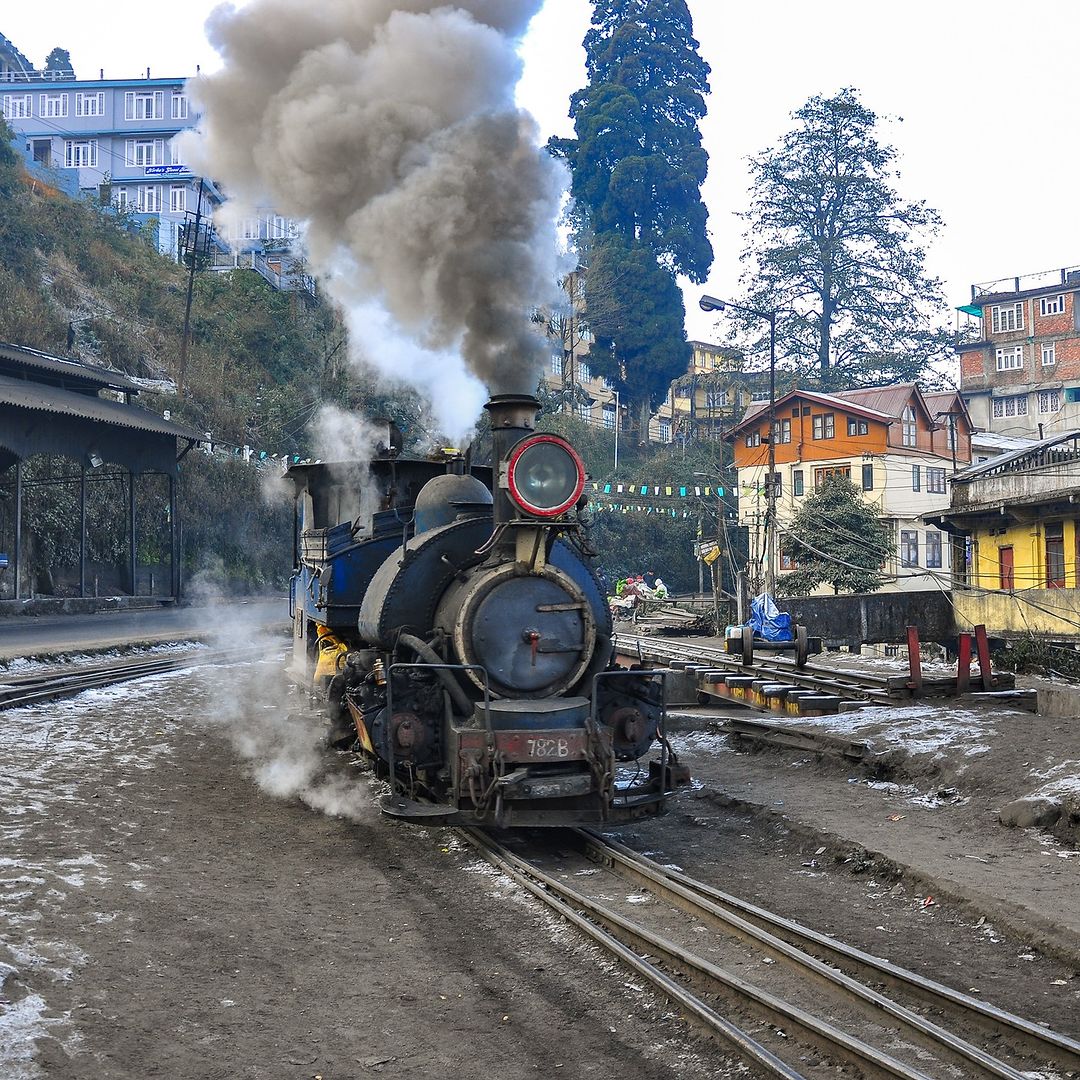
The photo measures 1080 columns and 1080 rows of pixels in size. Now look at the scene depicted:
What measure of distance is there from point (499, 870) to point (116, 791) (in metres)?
4.24

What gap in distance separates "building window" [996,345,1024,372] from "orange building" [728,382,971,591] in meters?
12.8

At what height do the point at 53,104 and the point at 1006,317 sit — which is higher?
the point at 53,104

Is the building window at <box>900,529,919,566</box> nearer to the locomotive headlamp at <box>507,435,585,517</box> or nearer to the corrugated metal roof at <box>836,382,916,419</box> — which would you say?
the corrugated metal roof at <box>836,382,916,419</box>

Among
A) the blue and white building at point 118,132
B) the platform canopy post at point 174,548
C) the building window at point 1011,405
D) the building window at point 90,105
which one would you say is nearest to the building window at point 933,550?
the building window at point 1011,405

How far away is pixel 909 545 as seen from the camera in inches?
1673

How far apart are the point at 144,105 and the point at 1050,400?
50.6 meters

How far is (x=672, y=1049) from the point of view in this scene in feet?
14.6

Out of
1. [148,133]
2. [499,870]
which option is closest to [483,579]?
[499,870]

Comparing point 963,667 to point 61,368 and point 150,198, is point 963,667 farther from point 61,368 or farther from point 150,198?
point 150,198

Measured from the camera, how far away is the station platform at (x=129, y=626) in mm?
22016

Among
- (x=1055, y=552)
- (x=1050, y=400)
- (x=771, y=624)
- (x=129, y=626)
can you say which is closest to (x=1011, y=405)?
(x=1050, y=400)

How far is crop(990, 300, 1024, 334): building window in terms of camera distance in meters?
56.4

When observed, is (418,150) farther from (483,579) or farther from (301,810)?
(301,810)

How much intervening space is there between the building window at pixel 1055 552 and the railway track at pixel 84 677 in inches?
696
